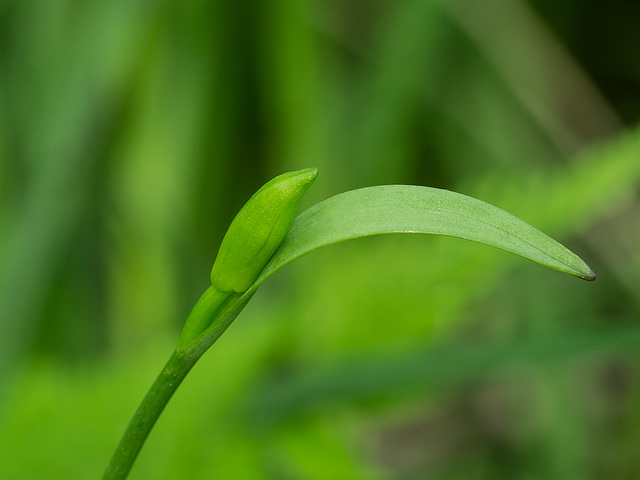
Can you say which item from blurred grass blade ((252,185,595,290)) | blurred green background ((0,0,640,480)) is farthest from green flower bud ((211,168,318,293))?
blurred green background ((0,0,640,480))

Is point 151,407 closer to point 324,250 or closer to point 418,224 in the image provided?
point 418,224

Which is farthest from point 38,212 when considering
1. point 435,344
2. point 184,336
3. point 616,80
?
point 616,80

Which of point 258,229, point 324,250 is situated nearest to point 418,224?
point 258,229

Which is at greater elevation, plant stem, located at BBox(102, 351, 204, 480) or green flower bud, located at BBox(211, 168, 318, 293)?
green flower bud, located at BBox(211, 168, 318, 293)

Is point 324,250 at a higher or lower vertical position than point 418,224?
higher

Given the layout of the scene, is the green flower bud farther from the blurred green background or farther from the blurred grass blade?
the blurred green background

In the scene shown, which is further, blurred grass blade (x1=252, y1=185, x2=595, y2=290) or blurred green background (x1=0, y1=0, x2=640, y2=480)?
blurred green background (x1=0, y1=0, x2=640, y2=480)

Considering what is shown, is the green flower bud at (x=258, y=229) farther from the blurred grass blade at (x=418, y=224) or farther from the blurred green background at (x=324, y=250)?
the blurred green background at (x=324, y=250)
